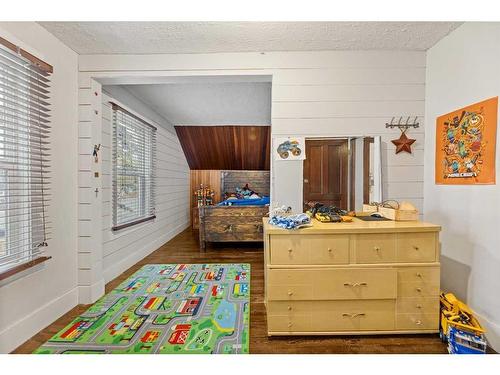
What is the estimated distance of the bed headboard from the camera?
214 inches

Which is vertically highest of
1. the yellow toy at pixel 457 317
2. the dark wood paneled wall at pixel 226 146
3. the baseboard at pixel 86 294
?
the dark wood paneled wall at pixel 226 146

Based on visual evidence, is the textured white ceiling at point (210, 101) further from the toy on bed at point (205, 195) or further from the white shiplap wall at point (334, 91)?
the toy on bed at point (205, 195)

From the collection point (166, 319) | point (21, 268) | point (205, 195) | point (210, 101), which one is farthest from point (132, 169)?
point (205, 195)

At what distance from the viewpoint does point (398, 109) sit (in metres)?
2.06

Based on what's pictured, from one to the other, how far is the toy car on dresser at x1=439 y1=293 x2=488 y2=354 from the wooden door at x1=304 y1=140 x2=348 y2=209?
0.99 metres

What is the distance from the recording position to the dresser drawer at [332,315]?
5.17 feet

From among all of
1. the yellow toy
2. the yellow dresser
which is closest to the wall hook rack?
the yellow dresser

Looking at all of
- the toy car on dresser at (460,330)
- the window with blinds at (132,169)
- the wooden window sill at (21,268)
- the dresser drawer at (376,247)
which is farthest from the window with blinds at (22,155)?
the toy car on dresser at (460,330)

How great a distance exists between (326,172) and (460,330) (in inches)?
53.6

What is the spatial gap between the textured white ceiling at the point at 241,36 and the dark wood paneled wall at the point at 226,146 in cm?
260

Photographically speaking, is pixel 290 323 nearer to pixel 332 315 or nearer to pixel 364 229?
pixel 332 315

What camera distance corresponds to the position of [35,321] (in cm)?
167

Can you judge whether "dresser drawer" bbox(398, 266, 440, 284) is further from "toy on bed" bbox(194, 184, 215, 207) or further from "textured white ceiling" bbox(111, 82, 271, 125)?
"toy on bed" bbox(194, 184, 215, 207)
